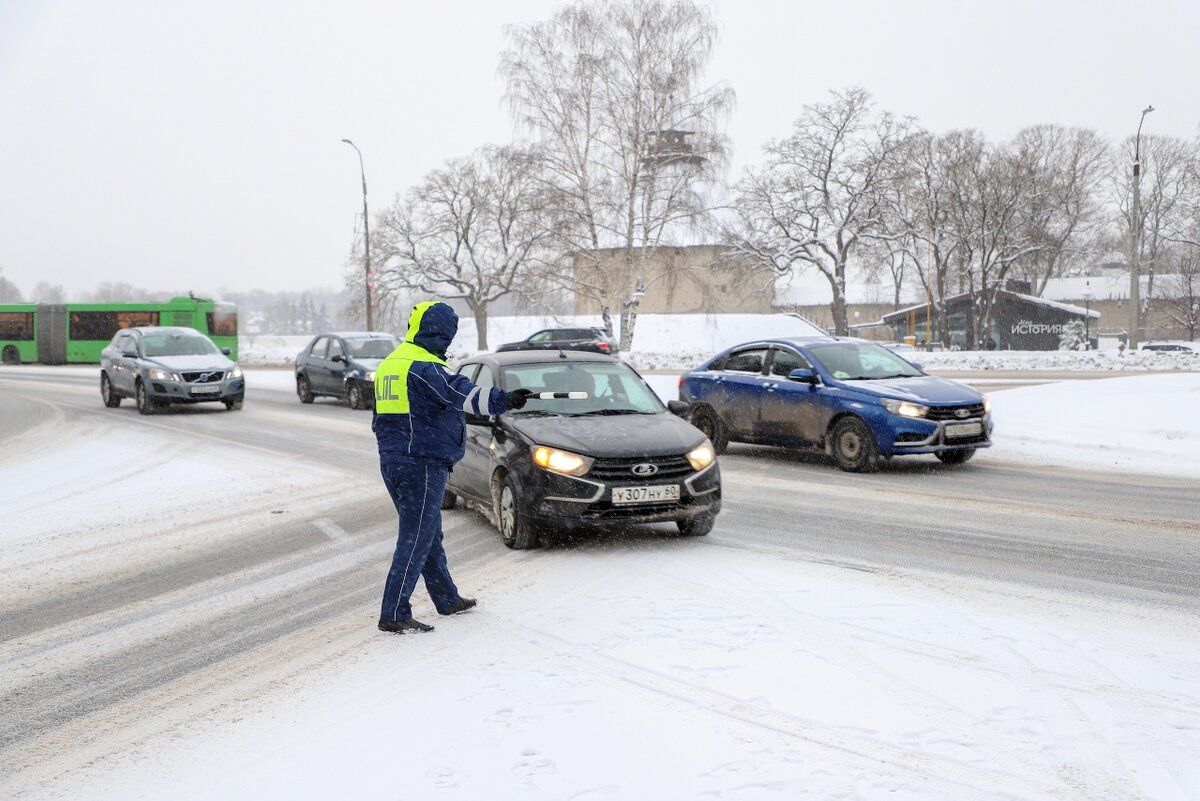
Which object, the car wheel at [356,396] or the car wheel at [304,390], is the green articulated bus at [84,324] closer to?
the car wheel at [304,390]

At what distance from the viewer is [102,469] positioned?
1323 centimetres

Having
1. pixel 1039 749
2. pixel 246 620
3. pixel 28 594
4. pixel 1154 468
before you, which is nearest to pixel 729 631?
pixel 1039 749

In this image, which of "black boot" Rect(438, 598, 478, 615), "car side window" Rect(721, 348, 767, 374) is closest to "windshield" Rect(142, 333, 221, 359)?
"car side window" Rect(721, 348, 767, 374)

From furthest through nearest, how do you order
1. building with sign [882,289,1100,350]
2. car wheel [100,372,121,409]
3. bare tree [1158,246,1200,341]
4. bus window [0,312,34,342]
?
bare tree [1158,246,1200,341], building with sign [882,289,1100,350], bus window [0,312,34,342], car wheel [100,372,121,409]

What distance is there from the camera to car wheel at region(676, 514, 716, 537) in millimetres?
8182

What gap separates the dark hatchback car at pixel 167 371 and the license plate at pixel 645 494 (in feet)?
50.9

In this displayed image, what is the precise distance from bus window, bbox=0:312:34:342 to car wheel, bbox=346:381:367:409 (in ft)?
111

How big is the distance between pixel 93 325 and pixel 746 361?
4188 cm

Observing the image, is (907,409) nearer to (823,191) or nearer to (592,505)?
(592,505)

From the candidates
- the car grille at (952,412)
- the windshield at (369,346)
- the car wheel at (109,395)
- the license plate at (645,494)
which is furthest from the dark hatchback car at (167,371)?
the license plate at (645,494)

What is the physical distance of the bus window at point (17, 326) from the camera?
48.7 meters

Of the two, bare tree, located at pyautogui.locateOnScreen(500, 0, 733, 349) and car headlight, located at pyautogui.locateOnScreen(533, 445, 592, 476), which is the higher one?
bare tree, located at pyautogui.locateOnScreen(500, 0, 733, 349)

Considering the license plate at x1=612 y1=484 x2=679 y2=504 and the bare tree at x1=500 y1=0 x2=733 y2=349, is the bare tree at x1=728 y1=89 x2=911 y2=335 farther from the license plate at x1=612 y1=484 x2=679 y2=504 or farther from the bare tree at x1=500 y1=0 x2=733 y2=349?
the license plate at x1=612 y1=484 x2=679 y2=504

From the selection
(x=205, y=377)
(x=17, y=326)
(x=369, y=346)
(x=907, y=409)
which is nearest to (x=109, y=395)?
(x=205, y=377)
